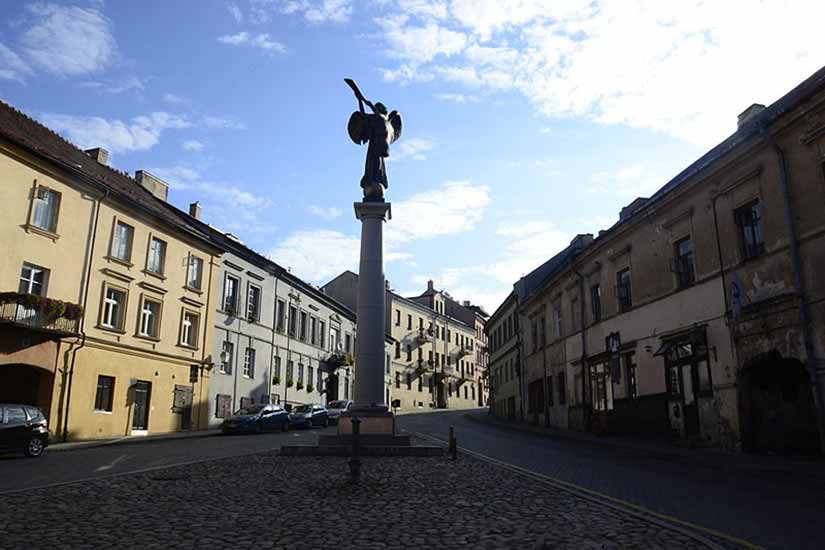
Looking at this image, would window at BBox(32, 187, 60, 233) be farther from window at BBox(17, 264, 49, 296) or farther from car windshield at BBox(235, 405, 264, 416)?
car windshield at BBox(235, 405, 264, 416)

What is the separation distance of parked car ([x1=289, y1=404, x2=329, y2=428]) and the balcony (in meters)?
13.2

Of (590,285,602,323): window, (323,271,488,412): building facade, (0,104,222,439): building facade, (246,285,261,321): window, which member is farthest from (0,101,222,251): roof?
(323,271,488,412): building facade

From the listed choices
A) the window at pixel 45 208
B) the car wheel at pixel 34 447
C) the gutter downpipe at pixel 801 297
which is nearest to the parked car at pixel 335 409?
the window at pixel 45 208

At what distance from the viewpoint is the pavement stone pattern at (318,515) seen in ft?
21.5

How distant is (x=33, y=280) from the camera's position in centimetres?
2345

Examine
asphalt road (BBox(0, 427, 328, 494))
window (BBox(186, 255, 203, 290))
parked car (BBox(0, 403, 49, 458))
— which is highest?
window (BBox(186, 255, 203, 290))

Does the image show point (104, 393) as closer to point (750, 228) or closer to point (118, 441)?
Result: point (118, 441)

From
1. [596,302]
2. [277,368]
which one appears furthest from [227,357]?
[596,302]

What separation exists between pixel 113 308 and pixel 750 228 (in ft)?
79.9

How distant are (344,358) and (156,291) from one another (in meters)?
24.5

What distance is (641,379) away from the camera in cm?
2388

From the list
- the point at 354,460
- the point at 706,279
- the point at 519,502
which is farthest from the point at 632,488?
the point at 706,279

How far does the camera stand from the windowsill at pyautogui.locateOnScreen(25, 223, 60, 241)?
2298 centimetres

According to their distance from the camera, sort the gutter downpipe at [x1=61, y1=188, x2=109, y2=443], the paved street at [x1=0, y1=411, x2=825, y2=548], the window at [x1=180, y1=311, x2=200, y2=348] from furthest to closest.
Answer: the window at [x1=180, y1=311, x2=200, y2=348] < the gutter downpipe at [x1=61, y1=188, x2=109, y2=443] < the paved street at [x1=0, y1=411, x2=825, y2=548]
